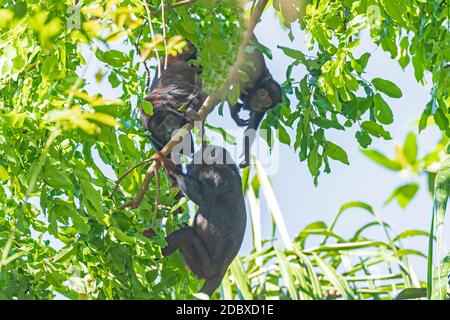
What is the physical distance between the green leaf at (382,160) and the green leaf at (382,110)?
2.15 metres

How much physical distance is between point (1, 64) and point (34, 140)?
1.14 ft

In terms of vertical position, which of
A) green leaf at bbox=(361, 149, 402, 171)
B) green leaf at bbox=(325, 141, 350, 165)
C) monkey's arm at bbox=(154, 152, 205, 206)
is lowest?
monkey's arm at bbox=(154, 152, 205, 206)

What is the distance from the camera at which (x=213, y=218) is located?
5.42m

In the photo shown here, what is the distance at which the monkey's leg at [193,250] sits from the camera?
5.27 metres

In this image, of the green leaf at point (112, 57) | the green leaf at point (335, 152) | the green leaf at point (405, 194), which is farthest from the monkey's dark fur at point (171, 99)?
the green leaf at point (405, 194)

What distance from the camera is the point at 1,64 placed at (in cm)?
379

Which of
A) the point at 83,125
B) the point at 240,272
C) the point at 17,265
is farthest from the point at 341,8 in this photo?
the point at 240,272

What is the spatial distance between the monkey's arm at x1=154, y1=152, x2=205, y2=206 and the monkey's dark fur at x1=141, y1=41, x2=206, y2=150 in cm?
25

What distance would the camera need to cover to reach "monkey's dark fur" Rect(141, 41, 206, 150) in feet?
16.9

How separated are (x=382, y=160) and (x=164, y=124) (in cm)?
329

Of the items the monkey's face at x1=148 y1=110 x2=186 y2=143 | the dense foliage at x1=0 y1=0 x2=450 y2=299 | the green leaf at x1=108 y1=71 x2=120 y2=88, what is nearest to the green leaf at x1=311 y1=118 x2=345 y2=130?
the dense foliage at x1=0 y1=0 x2=450 y2=299

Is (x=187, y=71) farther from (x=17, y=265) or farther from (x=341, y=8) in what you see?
(x=17, y=265)

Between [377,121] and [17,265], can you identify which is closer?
[17,265]

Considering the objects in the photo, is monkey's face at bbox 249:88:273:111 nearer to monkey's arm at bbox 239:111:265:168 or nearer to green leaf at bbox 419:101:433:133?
monkey's arm at bbox 239:111:265:168
